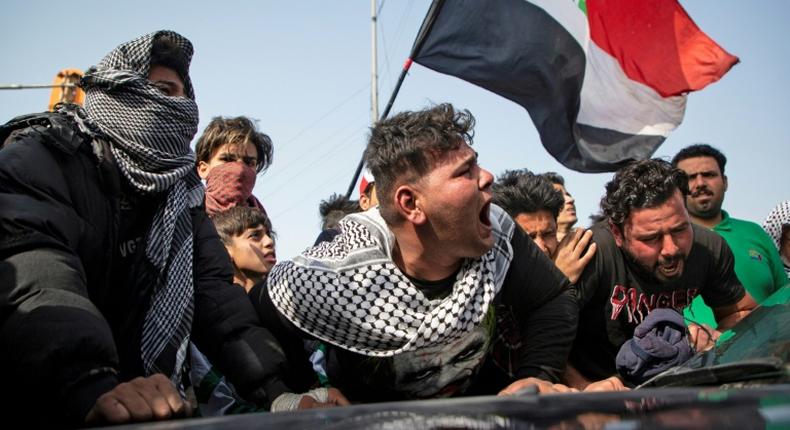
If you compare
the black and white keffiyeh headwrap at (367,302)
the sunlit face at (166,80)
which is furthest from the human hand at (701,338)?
the sunlit face at (166,80)

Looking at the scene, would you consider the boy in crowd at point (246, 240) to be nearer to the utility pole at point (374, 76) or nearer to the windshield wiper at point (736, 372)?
the windshield wiper at point (736, 372)

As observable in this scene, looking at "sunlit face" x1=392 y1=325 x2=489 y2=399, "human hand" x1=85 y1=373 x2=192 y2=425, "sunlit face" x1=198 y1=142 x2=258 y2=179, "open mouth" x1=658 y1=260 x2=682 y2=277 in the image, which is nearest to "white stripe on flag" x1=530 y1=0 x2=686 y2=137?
"open mouth" x1=658 y1=260 x2=682 y2=277

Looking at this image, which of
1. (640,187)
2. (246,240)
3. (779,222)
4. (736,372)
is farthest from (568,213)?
(736,372)

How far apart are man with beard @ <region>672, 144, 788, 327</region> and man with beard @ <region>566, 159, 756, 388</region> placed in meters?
0.48

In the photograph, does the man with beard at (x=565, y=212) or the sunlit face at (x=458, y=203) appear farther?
the man with beard at (x=565, y=212)

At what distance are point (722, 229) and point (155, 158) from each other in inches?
152

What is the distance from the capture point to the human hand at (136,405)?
1483 millimetres

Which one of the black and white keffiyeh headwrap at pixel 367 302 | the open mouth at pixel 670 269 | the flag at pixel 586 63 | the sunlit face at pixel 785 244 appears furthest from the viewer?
the sunlit face at pixel 785 244

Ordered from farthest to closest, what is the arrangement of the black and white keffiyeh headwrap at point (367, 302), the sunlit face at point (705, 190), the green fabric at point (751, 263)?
the sunlit face at point (705, 190)
the green fabric at point (751, 263)
the black and white keffiyeh headwrap at point (367, 302)

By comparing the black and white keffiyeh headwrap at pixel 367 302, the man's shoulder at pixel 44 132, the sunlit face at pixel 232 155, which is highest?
the man's shoulder at pixel 44 132

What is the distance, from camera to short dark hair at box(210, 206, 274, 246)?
4281 millimetres

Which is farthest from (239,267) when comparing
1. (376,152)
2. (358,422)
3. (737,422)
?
(737,422)

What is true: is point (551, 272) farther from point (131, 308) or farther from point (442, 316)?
point (131, 308)

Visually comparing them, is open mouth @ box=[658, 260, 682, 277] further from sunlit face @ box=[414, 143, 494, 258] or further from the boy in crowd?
the boy in crowd
